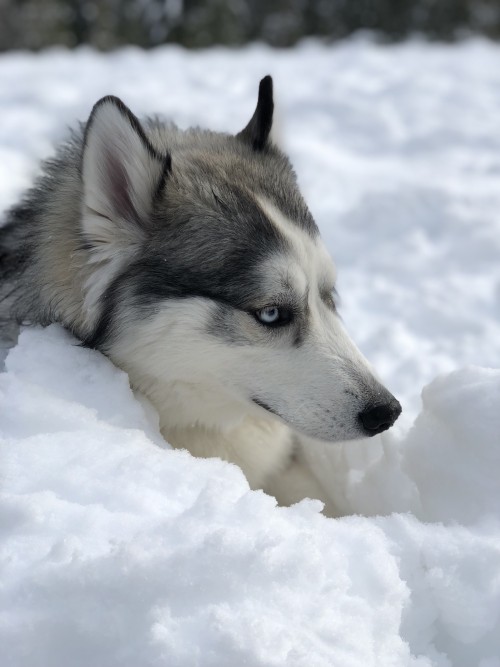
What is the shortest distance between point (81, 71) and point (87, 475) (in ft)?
27.7

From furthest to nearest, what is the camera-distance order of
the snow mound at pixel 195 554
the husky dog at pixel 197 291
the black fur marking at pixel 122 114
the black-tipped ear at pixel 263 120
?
the black-tipped ear at pixel 263 120, the husky dog at pixel 197 291, the black fur marking at pixel 122 114, the snow mound at pixel 195 554

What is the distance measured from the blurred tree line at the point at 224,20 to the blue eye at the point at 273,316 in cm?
1747

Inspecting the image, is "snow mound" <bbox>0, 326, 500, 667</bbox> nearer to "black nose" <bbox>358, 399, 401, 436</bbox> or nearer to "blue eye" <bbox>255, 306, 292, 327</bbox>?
"black nose" <bbox>358, 399, 401, 436</bbox>

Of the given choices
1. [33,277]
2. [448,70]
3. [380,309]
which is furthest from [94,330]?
[448,70]

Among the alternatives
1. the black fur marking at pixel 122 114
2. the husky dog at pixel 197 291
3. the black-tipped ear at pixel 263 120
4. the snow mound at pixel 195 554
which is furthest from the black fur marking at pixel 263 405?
the black-tipped ear at pixel 263 120

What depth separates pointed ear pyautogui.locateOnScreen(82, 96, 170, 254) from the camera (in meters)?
2.53

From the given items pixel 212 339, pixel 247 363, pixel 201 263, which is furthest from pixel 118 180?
pixel 247 363

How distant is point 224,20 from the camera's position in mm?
20828

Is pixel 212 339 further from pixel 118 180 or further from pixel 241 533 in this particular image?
pixel 241 533

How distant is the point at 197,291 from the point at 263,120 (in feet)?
3.24

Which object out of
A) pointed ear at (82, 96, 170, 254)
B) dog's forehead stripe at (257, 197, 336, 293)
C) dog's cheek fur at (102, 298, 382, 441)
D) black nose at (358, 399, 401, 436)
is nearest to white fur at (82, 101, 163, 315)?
pointed ear at (82, 96, 170, 254)

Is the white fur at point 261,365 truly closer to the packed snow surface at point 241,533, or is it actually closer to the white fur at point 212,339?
the white fur at point 212,339

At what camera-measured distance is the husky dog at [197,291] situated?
8.37 ft

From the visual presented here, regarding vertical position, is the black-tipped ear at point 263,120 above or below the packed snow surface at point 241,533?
above
